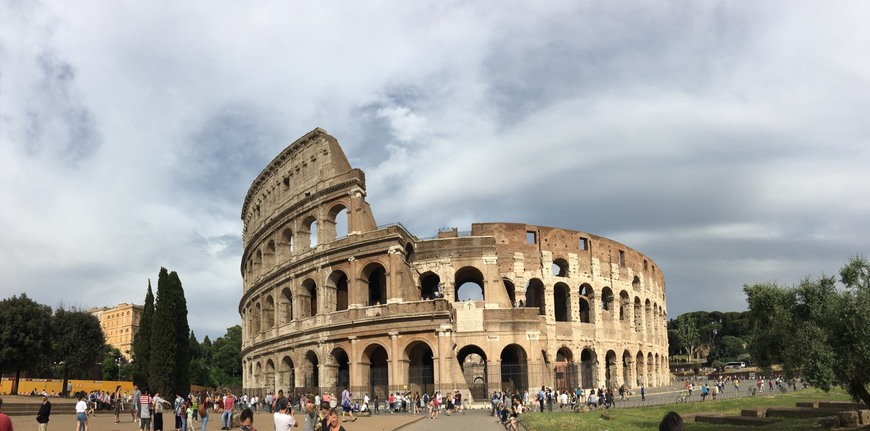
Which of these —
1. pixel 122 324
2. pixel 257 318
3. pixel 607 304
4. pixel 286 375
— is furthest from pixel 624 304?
pixel 122 324

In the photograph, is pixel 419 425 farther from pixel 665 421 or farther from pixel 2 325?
pixel 2 325

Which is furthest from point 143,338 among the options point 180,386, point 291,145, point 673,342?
point 673,342

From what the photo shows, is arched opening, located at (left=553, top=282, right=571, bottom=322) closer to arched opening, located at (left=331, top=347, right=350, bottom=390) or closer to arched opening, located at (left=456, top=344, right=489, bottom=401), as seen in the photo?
arched opening, located at (left=456, top=344, right=489, bottom=401)

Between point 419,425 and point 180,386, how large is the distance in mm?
23066

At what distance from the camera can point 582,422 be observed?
22547 mm

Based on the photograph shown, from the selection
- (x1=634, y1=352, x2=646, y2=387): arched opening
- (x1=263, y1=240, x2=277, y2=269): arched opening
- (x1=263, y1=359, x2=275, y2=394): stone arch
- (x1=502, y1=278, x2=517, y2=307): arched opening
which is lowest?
(x1=634, y1=352, x2=646, y2=387): arched opening

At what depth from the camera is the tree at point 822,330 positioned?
15.6 m

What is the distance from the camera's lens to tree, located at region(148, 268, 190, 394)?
3969 cm

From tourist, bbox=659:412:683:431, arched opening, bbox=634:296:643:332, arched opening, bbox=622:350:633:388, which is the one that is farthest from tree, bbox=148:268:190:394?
tourist, bbox=659:412:683:431

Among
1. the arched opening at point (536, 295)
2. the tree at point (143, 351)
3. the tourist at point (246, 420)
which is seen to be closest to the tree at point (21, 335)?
the tree at point (143, 351)

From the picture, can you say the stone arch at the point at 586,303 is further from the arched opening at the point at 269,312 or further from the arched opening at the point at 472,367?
the arched opening at the point at 269,312

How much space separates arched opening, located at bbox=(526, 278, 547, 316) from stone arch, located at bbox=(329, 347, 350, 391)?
13737 millimetres

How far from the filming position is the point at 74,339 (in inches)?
1981

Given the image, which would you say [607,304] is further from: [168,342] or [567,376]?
[168,342]
